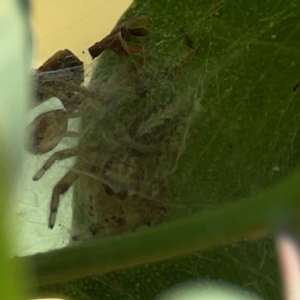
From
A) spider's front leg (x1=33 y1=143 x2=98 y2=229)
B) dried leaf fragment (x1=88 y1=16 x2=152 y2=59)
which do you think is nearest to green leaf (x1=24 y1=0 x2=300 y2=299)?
dried leaf fragment (x1=88 y1=16 x2=152 y2=59)

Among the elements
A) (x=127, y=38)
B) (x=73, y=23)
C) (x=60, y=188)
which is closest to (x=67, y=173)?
(x=60, y=188)

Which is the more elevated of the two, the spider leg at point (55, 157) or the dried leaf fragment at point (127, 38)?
the dried leaf fragment at point (127, 38)

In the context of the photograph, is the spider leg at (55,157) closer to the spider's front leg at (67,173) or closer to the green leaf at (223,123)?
the spider's front leg at (67,173)

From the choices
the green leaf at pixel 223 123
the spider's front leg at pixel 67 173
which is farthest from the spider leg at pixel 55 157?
the green leaf at pixel 223 123

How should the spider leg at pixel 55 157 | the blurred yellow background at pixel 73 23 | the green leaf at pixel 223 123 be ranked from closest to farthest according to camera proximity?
the green leaf at pixel 223 123, the spider leg at pixel 55 157, the blurred yellow background at pixel 73 23

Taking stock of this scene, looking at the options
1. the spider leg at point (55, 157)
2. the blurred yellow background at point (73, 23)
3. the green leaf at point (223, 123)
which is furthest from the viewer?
the blurred yellow background at point (73, 23)

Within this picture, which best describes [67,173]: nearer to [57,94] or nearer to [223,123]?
[57,94]

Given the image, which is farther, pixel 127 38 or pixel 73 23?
pixel 73 23

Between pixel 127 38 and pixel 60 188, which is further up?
pixel 127 38
